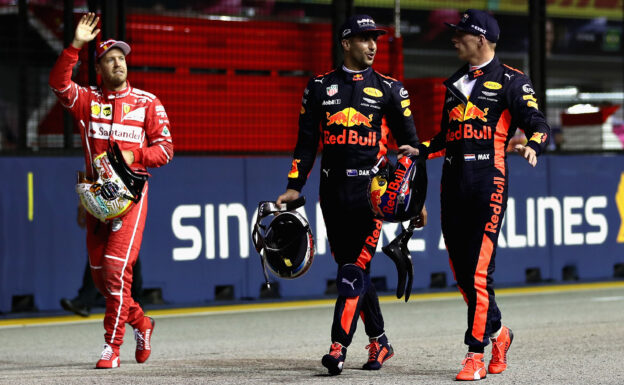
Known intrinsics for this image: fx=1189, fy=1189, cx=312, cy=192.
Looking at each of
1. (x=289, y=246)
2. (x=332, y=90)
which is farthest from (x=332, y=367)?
(x=332, y=90)

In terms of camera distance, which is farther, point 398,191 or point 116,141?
point 116,141

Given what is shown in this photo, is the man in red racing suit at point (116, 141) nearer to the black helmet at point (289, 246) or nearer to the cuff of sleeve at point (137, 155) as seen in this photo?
the cuff of sleeve at point (137, 155)

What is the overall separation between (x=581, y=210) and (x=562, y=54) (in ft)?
13.8

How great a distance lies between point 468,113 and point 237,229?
5.28m

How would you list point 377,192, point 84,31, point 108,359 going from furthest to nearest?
point 84,31 → point 108,359 → point 377,192

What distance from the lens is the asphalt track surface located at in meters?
7.37

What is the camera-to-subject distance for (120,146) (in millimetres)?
8016

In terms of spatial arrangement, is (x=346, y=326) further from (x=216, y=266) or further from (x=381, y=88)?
(x=216, y=266)

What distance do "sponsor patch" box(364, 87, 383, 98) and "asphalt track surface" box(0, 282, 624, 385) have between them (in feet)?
5.73

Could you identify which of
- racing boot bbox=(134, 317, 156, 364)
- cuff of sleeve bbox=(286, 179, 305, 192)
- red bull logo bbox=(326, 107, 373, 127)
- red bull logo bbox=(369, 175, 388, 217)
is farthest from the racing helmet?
racing boot bbox=(134, 317, 156, 364)

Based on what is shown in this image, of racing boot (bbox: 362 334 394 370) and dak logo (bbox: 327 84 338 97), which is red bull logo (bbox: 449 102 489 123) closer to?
dak logo (bbox: 327 84 338 97)

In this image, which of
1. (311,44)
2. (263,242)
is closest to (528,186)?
(311,44)

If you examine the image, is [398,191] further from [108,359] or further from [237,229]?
[237,229]

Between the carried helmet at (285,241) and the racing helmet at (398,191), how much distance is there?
0.48 metres
